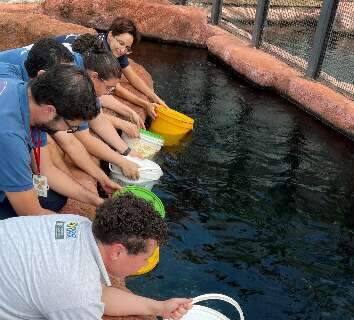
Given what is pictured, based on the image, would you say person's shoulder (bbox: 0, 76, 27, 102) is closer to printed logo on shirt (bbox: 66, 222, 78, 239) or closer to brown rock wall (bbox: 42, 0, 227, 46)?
printed logo on shirt (bbox: 66, 222, 78, 239)

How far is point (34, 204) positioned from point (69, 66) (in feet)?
2.46

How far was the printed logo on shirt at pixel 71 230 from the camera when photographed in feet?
6.41

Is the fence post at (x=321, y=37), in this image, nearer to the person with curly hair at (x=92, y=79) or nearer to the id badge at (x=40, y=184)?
the person with curly hair at (x=92, y=79)

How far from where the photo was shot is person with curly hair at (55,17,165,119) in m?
3.95

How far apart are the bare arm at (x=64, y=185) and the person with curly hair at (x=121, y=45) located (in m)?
0.99

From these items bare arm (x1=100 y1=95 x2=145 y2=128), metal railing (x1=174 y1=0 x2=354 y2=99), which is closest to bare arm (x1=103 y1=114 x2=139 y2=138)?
bare arm (x1=100 y1=95 x2=145 y2=128)

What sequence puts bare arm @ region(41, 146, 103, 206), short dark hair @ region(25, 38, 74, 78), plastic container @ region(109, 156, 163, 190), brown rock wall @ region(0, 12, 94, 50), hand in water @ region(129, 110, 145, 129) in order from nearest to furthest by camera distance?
short dark hair @ region(25, 38, 74, 78) → bare arm @ region(41, 146, 103, 206) → plastic container @ region(109, 156, 163, 190) → hand in water @ region(129, 110, 145, 129) → brown rock wall @ region(0, 12, 94, 50)

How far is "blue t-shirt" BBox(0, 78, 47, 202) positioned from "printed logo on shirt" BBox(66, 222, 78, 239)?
0.64m

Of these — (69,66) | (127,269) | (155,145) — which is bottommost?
(155,145)

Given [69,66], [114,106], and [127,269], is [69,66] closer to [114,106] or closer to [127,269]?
[127,269]

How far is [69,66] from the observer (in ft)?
8.20

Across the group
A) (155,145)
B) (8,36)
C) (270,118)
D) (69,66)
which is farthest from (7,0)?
(69,66)

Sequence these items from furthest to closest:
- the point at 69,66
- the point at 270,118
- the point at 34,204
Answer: the point at 270,118 < the point at 34,204 < the point at 69,66

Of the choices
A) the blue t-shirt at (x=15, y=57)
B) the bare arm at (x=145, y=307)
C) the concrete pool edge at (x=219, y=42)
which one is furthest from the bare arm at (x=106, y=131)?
the concrete pool edge at (x=219, y=42)
